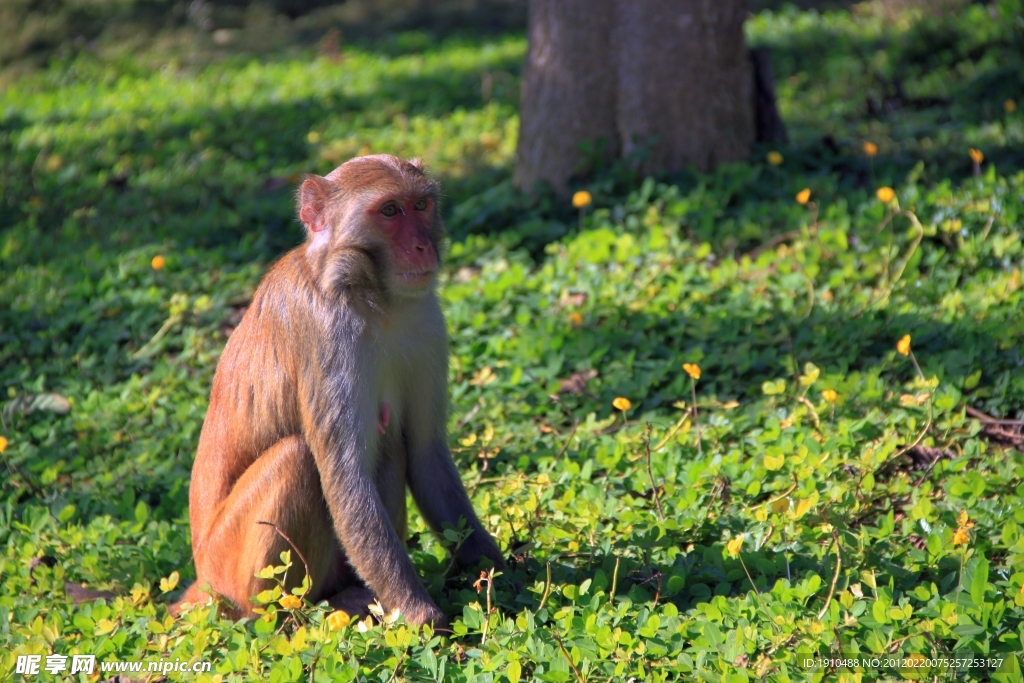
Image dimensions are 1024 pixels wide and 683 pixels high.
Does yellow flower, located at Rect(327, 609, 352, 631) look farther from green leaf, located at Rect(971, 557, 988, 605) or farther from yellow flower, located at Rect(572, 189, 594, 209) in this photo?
→ yellow flower, located at Rect(572, 189, 594, 209)

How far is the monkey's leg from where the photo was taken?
11.0ft

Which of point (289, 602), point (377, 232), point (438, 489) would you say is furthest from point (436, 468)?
point (377, 232)

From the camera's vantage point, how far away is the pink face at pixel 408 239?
336 cm

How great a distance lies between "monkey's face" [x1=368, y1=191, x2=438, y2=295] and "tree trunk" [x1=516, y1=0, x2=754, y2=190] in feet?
9.91

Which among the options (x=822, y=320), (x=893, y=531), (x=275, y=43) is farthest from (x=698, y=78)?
(x=275, y=43)

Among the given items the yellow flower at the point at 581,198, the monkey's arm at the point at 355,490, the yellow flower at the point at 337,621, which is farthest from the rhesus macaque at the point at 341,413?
the yellow flower at the point at 581,198

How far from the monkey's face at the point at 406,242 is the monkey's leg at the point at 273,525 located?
0.64m

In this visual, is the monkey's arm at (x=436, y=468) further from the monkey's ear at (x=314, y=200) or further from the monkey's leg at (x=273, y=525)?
the monkey's ear at (x=314, y=200)

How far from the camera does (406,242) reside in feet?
11.1

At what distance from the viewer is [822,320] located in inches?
193

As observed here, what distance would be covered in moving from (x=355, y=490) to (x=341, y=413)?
0.82 ft

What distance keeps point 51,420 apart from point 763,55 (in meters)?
4.71

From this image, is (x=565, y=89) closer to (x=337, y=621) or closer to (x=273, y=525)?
(x=273, y=525)

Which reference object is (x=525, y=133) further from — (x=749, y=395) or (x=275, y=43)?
(x=275, y=43)
